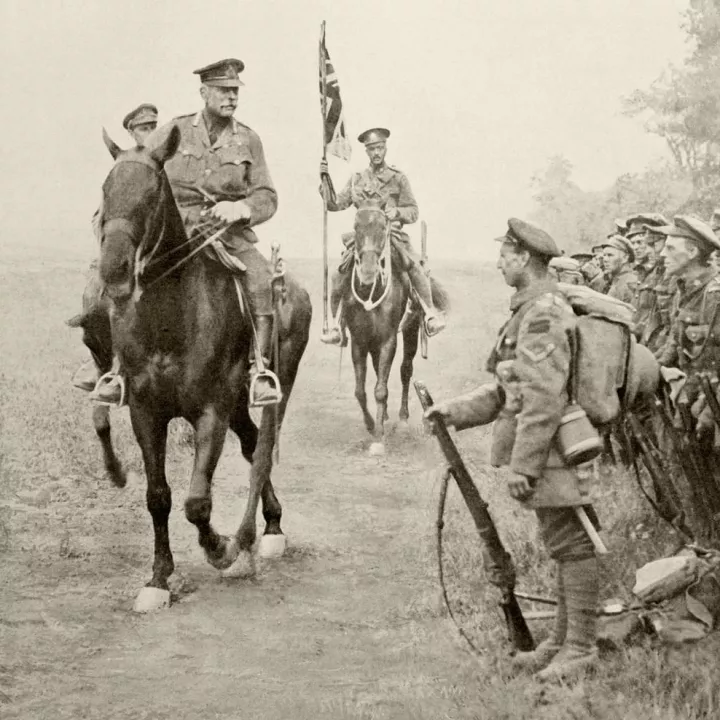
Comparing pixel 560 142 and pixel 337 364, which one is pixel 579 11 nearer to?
pixel 560 142

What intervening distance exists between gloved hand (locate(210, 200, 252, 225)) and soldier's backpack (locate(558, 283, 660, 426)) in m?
2.39

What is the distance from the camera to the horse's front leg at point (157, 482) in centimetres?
600

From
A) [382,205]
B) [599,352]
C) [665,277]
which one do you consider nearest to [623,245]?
[665,277]

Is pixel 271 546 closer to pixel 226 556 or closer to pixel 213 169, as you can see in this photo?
pixel 226 556

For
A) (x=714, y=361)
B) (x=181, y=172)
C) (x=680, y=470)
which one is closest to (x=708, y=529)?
(x=680, y=470)

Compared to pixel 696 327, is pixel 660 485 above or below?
below

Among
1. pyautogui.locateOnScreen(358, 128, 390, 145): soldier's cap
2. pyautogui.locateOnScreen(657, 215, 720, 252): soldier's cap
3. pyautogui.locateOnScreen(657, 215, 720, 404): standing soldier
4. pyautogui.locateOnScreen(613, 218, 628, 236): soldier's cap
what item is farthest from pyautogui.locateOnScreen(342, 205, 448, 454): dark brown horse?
pyautogui.locateOnScreen(657, 215, 720, 252): soldier's cap

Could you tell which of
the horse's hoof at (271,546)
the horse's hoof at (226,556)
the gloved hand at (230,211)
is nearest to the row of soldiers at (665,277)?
the gloved hand at (230,211)

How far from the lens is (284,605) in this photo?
5910 millimetres

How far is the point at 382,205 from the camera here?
8.28m

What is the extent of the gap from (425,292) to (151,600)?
4.26 metres

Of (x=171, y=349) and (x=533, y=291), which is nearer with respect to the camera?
(x=533, y=291)

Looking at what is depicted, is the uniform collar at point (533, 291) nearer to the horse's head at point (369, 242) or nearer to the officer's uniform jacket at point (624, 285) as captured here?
the horse's head at point (369, 242)

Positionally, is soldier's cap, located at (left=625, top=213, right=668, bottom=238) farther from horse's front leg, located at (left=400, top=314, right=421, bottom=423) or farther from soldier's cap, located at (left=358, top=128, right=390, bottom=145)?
soldier's cap, located at (left=358, top=128, right=390, bottom=145)
